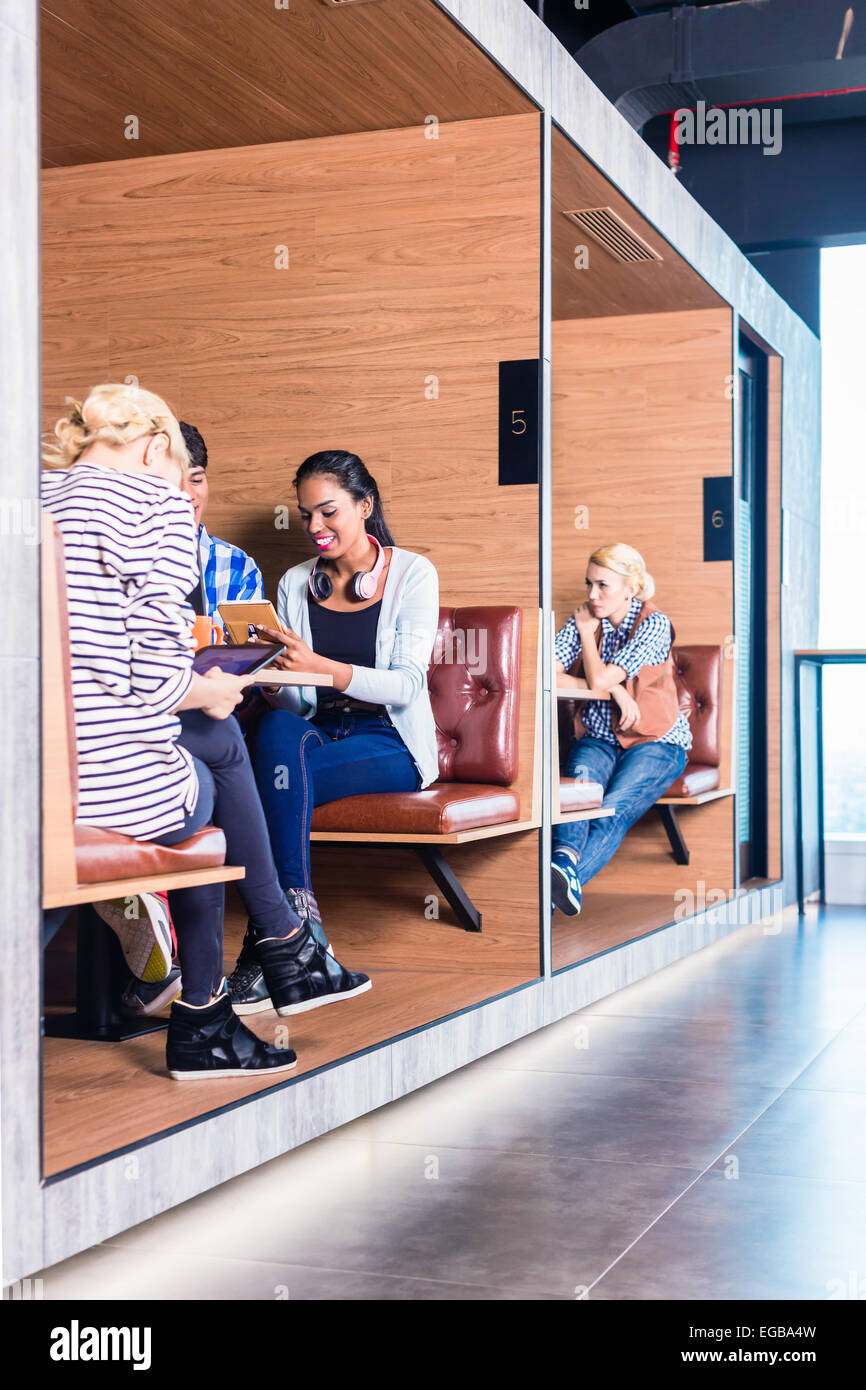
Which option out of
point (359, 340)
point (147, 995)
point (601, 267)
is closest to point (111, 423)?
point (147, 995)

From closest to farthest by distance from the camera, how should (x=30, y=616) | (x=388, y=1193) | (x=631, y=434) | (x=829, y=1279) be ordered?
(x=30, y=616) → (x=829, y=1279) → (x=388, y=1193) → (x=631, y=434)

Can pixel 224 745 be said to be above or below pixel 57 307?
below

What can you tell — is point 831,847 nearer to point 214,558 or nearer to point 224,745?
point 214,558

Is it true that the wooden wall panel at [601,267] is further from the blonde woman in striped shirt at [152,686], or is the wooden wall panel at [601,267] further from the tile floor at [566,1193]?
the tile floor at [566,1193]

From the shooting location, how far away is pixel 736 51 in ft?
20.1

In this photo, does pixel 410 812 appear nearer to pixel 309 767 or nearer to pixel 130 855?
pixel 309 767

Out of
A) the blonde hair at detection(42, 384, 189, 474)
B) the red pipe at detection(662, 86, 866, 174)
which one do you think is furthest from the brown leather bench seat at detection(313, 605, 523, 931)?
the red pipe at detection(662, 86, 866, 174)

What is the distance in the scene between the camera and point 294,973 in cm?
284

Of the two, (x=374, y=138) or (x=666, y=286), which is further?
(x=666, y=286)

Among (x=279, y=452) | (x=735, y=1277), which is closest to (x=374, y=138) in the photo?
(x=279, y=452)

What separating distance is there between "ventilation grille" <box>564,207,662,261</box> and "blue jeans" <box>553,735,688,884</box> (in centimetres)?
168

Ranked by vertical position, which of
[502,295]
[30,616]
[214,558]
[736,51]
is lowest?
[30,616]

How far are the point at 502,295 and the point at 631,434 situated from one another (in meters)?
2.17

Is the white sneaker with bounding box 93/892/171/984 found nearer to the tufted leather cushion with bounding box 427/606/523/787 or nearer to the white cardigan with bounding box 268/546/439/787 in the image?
the white cardigan with bounding box 268/546/439/787
